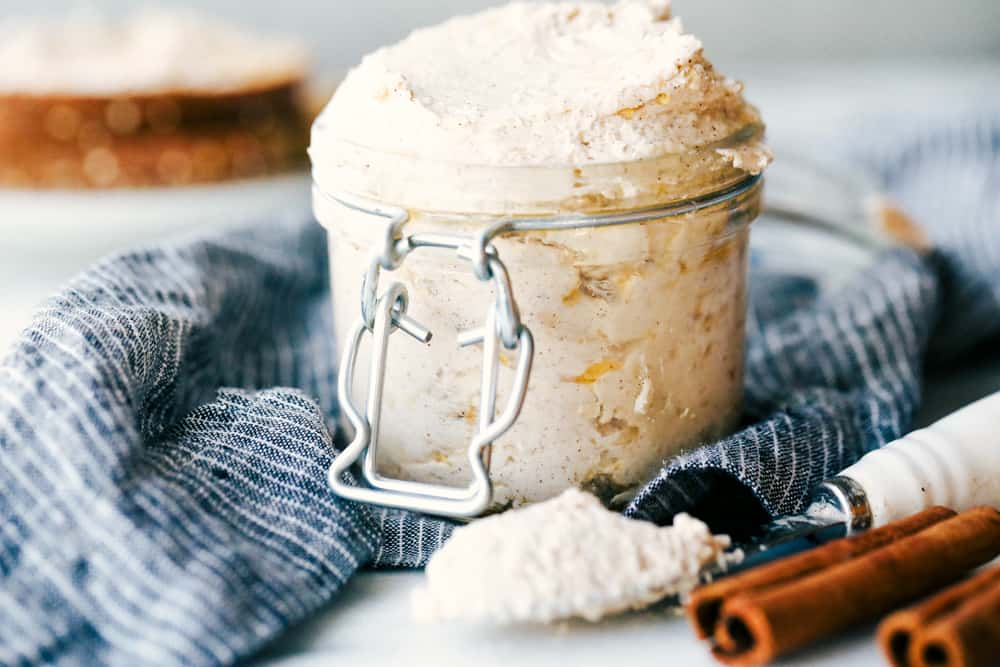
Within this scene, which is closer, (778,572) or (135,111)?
(778,572)

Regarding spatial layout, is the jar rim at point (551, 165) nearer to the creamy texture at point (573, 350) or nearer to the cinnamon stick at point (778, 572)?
→ the creamy texture at point (573, 350)

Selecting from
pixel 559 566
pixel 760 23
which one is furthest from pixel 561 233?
pixel 760 23

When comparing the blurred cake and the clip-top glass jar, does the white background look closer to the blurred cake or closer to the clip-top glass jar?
the blurred cake

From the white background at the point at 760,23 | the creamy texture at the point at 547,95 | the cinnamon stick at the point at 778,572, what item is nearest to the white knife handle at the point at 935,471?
the cinnamon stick at the point at 778,572

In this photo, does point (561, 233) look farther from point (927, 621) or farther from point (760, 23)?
point (760, 23)

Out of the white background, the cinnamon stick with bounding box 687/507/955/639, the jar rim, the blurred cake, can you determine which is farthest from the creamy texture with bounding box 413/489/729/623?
the white background

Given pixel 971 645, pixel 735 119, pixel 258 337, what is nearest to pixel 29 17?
pixel 258 337
